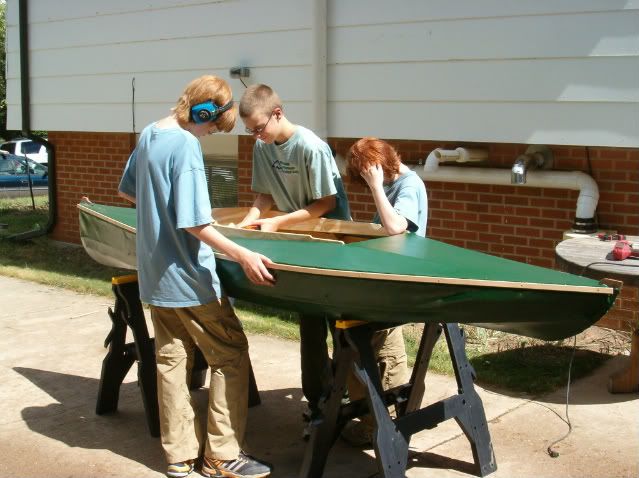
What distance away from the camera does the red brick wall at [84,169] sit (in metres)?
10.4

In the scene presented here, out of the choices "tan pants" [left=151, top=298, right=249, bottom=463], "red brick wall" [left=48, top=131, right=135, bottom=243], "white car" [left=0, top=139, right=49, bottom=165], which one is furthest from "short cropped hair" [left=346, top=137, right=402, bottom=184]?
"white car" [left=0, top=139, right=49, bottom=165]

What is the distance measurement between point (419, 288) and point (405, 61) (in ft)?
12.3

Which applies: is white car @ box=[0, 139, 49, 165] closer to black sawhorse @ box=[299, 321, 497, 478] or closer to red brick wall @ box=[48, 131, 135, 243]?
red brick wall @ box=[48, 131, 135, 243]

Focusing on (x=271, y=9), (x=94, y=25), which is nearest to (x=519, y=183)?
(x=271, y=9)

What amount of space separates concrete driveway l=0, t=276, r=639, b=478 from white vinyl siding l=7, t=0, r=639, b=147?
182 centimetres

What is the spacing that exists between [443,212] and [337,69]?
146 centimetres

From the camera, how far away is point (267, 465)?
447 cm

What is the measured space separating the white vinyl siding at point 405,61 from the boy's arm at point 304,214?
215 centimetres

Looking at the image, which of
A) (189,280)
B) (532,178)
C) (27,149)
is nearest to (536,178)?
(532,178)

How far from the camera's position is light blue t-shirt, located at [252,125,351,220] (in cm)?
495

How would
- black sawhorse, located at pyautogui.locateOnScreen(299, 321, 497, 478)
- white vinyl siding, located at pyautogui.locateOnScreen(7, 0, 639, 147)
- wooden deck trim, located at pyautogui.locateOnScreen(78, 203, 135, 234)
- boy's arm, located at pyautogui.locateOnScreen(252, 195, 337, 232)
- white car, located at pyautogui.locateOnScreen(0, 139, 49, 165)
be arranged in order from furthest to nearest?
white car, located at pyautogui.locateOnScreen(0, 139, 49, 165) → white vinyl siding, located at pyautogui.locateOnScreen(7, 0, 639, 147) → wooden deck trim, located at pyautogui.locateOnScreen(78, 203, 135, 234) → boy's arm, located at pyautogui.locateOnScreen(252, 195, 337, 232) → black sawhorse, located at pyautogui.locateOnScreen(299, 321, 497, 478)

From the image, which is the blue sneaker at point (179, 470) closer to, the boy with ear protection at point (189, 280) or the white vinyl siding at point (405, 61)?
the boy with ear protection at point (189, 280)

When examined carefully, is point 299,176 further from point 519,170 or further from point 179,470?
point 519,170

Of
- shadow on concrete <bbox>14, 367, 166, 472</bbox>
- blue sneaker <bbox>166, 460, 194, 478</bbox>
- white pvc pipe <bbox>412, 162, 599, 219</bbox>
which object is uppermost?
white pvc pipe <bbox>412, 162, 599, 219</bbox>
